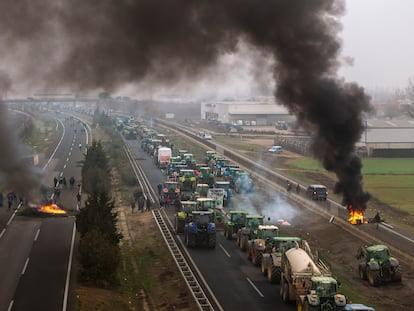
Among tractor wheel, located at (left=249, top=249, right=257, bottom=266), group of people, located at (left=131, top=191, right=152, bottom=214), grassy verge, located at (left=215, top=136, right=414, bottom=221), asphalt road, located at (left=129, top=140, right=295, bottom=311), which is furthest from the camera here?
grassy verge, located at (left=215, top=136, right=414, bottom=221)

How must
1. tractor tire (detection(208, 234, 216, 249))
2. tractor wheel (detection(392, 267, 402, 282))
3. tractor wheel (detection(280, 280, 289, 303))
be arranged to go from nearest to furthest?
tractor wheel (detection(280, 280, 289, 303)) < tractor wheel (detection(392, 267, 402, 282)) < tractor tire (detection(208, 234, 216, 249))

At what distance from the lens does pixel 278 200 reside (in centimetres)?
5806

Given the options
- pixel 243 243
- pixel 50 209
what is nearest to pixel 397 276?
pixel 243 243

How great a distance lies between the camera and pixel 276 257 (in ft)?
101

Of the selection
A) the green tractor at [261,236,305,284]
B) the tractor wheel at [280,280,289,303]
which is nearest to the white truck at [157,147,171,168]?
the green tractor at [261,236,305,284]

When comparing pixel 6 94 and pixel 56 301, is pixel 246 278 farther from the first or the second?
pixel 6 94

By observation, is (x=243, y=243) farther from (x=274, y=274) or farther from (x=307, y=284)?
(x=307, y=284)

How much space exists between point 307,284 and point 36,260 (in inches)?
673

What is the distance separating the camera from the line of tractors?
2417 centimetres

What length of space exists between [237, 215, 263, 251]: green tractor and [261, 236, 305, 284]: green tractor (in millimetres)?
5392

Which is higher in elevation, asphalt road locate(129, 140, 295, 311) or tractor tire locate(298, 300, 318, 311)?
tractor tire locate(298, 300, 318, 311)

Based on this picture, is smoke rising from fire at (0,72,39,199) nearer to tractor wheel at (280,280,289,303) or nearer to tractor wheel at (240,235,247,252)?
tractor wheel at (240,235,247,252)

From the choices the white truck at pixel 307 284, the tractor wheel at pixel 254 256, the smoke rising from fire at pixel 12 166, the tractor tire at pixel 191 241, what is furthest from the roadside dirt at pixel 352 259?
the smoke rising from fire at pixel 12 166

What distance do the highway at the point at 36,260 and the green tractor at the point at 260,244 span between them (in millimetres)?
10365
